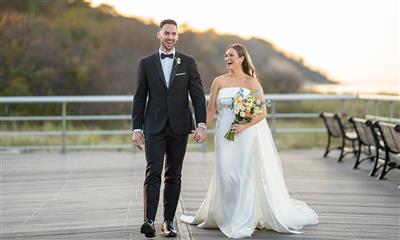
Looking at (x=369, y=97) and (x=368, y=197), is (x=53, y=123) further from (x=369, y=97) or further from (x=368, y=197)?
(x=368, y=197)

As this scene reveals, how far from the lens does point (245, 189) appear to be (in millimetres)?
7066

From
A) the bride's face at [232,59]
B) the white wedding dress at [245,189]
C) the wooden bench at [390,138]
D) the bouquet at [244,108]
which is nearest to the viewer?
the white wedding dress at [245,189]

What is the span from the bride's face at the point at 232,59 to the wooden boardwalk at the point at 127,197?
1.40 meters

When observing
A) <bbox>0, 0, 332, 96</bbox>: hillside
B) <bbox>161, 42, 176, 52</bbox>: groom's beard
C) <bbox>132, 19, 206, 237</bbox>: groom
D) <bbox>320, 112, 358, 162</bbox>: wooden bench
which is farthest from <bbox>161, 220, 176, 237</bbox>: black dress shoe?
<bbox>0, 0, 332, 96</bbox>: hillside

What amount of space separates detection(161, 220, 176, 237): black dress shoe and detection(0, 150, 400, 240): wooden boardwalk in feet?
0.24

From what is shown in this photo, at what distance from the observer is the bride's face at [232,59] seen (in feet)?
24.0

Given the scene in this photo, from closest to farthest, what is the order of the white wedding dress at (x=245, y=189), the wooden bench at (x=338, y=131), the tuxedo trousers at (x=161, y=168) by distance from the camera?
the tuxedo trousers at (x=161, y=168) < the white wedding dress at (x=245, y=189) < the wooden bench at (x=338, y=131)

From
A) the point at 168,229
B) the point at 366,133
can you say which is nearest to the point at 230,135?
the point at 168,229

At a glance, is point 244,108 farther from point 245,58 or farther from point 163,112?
point 163,112

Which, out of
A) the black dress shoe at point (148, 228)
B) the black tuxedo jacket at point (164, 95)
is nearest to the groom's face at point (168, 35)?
the black tuxedo jacket at point (164, 95)

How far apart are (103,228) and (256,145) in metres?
1.47

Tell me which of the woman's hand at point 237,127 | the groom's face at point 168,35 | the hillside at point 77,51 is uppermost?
the groom's face at point 168,35

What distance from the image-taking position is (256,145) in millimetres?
7359

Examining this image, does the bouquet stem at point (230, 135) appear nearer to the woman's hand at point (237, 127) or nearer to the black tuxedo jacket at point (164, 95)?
the woman's hand at point (237, 127)
